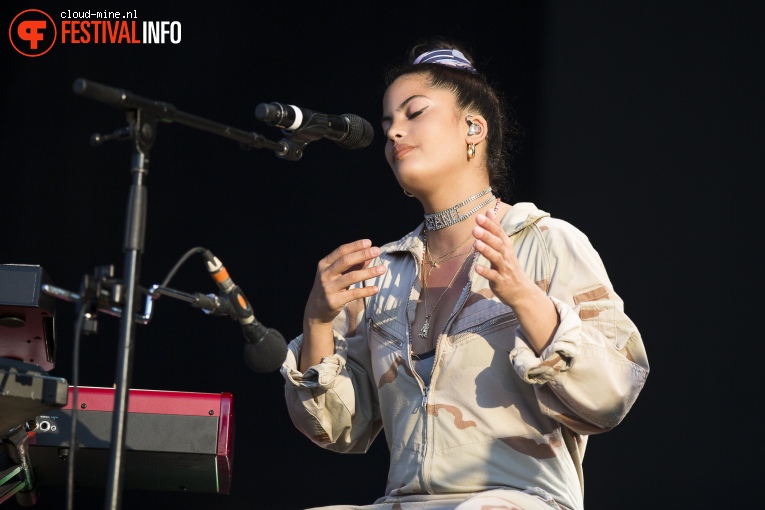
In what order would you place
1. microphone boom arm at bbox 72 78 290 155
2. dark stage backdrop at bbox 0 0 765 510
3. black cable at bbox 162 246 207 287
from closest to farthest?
microphone boom arm at bbox 72 78 290 155
black cable at bbox 162 246 207 287
dark stage backdrop at bbox 0 0 765 510

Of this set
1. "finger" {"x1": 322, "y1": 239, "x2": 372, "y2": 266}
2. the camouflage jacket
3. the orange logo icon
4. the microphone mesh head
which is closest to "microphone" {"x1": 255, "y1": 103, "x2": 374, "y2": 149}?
the microphone mesh head

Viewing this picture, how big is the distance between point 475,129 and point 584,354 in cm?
80

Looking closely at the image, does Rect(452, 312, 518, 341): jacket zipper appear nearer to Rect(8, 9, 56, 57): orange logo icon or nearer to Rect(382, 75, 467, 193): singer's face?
Rect(382, 75, 467, 193): singer's face

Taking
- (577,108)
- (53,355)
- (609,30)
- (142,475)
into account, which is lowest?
(142,475)

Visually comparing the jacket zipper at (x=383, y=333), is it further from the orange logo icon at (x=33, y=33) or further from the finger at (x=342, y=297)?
the orange logo icon at (x=33, y=33)

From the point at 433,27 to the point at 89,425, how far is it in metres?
1.96

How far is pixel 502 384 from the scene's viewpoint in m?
2.21

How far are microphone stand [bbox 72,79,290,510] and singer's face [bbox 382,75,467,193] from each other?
0.83m

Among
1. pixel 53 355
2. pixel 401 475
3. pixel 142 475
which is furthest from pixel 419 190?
pixel 142 475

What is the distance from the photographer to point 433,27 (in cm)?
380

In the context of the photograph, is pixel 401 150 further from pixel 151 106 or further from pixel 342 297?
pixel 151 106

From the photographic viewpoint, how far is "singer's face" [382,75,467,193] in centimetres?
246

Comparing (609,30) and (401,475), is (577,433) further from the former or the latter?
(609,30)

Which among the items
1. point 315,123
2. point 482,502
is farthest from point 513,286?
point 315,123
